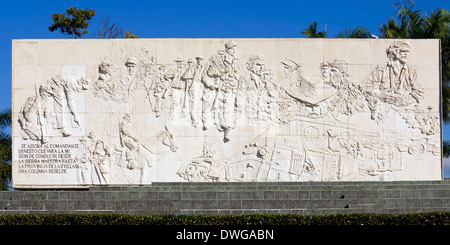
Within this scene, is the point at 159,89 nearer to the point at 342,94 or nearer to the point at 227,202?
the point at 342,94

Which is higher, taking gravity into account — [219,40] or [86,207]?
[219,40]

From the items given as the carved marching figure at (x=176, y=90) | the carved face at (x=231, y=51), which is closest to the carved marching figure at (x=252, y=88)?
the carved face at (x=231, y=51)

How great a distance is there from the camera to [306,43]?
2066 centimetres

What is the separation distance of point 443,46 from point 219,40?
7581 millimetres

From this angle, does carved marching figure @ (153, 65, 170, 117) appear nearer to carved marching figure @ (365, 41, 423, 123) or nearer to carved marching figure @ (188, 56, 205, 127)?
carved marching figure @ (188, 56, 205, 127)

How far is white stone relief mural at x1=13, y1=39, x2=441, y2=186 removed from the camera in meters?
20.3

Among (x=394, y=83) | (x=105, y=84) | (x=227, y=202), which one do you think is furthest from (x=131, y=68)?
(x=394, y=83)

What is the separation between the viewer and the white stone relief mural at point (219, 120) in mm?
20344

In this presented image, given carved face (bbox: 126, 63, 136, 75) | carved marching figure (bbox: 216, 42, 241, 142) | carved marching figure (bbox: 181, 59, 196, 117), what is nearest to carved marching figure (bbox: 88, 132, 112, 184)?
carved face (bbox: 126, 63, 136, 75)
